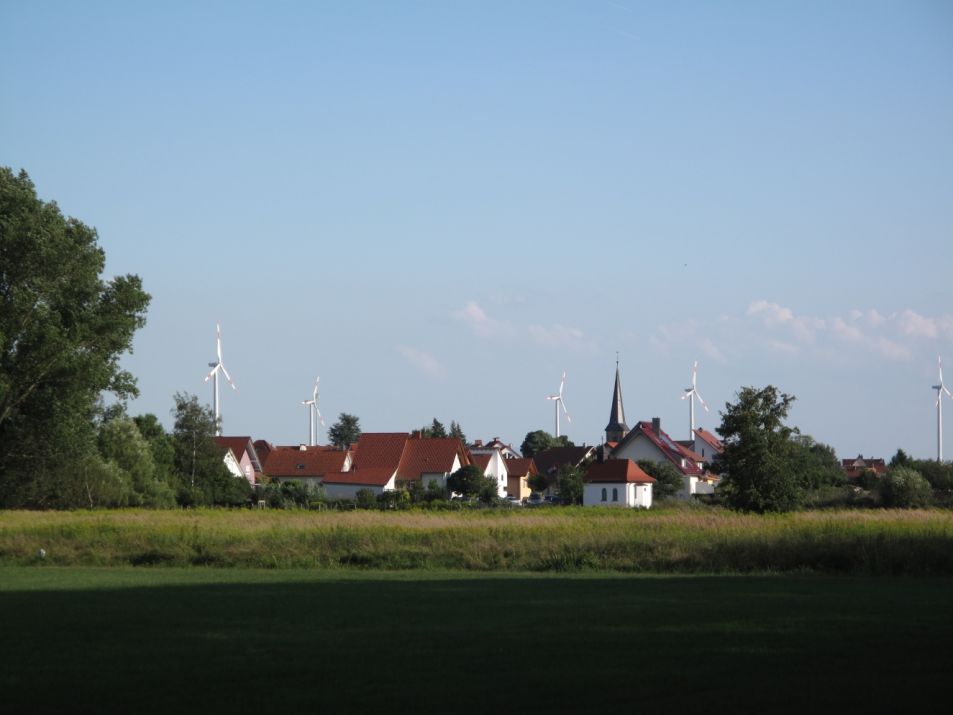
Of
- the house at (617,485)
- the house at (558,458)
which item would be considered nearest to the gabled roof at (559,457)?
the house at (558,458)

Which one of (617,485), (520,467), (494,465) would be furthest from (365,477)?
(520,467)

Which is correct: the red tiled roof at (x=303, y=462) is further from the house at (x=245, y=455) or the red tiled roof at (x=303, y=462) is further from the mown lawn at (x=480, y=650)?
the mown lawn at (x=480, y=650)

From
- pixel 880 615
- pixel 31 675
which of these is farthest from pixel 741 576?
pixel 31 675

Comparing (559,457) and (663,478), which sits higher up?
(559,457)

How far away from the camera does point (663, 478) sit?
10975 cm

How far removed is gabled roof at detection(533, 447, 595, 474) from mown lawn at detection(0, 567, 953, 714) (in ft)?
389

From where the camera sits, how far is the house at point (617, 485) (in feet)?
331

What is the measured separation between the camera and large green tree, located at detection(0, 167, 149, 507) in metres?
55.8

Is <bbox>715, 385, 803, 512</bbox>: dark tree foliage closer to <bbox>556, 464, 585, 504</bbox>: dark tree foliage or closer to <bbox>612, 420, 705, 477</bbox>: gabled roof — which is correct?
<bbox>556, 464, 585, 504</bbox>: dark tree foliage

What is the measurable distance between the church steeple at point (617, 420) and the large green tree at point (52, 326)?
129072mm

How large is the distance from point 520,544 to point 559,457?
368ft

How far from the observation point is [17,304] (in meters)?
55.4

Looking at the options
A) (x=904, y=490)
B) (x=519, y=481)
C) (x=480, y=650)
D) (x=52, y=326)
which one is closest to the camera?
(x=480, y=650)

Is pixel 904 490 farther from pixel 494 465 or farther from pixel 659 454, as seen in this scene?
pixel 494 465
